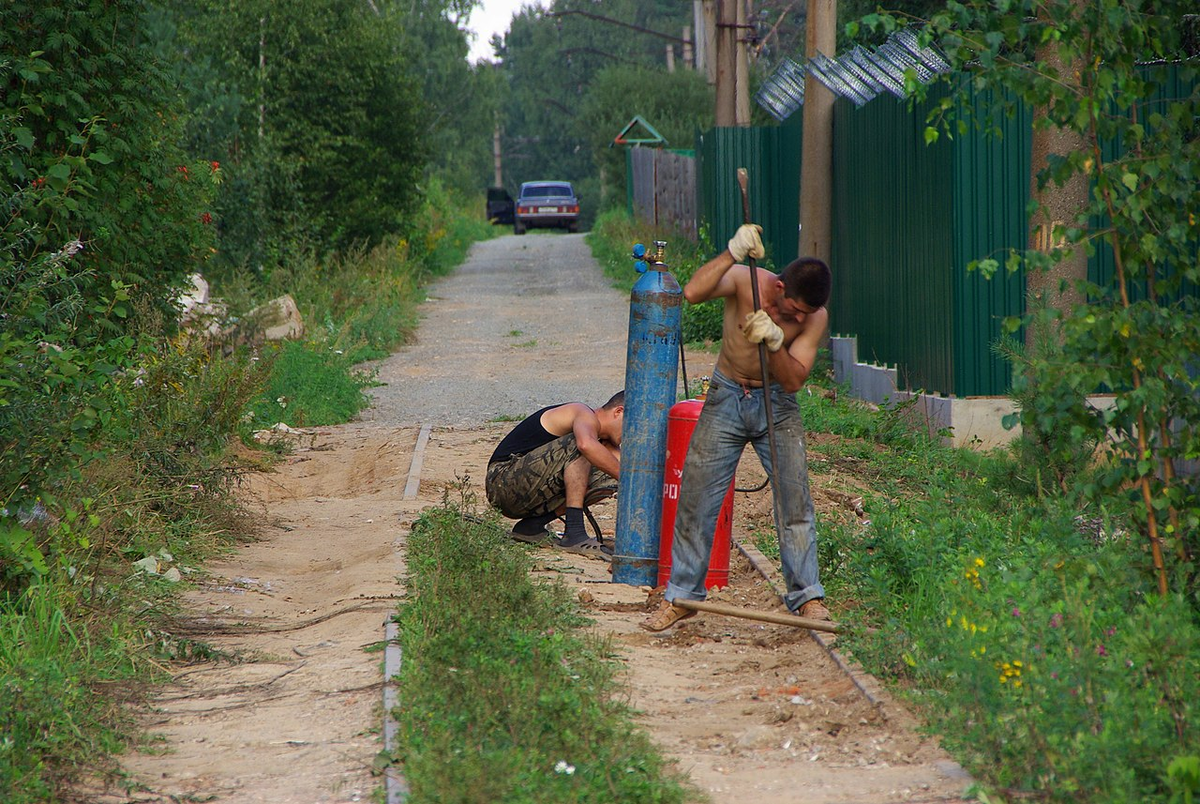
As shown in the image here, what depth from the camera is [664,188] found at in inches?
1165

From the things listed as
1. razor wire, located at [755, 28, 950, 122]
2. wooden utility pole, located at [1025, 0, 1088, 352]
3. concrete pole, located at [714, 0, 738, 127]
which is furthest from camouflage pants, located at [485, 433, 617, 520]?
concrete pole, located at [714, 0, 738, 127]

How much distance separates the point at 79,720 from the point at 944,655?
10.7 feet

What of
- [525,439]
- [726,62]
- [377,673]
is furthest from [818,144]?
[377,673]

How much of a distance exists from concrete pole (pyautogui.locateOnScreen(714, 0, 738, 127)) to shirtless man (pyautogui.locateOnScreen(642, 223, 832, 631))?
15.2 metres

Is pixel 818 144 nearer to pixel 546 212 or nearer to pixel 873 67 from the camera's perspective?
pixel 873 67

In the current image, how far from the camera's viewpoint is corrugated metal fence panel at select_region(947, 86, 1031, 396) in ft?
35.5

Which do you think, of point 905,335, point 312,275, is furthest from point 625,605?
point 312,275

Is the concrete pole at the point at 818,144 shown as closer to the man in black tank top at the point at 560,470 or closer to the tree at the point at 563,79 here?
the man in black tank top at the point at 560,470

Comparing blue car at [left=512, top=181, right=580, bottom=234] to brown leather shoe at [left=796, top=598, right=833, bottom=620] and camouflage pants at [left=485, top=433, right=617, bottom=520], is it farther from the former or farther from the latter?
brown leather shoe at [left=796, top=598, right=833, bottom=620]

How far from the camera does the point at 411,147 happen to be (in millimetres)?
24500

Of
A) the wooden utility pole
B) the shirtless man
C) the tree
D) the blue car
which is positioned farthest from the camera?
the tree

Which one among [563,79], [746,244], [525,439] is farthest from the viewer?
[563,79]

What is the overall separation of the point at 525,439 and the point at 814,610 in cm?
261

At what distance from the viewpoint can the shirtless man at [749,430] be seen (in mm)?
6137
